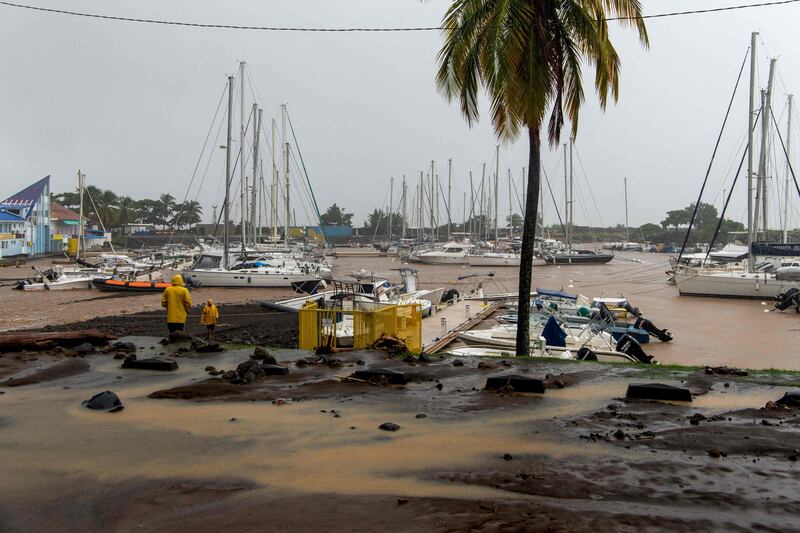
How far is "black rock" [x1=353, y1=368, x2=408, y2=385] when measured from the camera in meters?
10.6

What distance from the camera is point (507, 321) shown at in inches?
964

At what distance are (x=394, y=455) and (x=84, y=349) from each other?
8.58m

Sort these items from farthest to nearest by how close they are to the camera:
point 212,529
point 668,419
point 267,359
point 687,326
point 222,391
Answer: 1. point 687,326
2. point 267,359
3. point 222,391
4. point 668,419
5. point 212,529

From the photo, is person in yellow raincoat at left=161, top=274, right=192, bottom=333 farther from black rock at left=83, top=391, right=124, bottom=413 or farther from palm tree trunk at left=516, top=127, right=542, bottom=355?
palm tree trunk at left=516, top=127, right=542, bottom=355

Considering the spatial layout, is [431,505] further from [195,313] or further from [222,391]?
[195,313]

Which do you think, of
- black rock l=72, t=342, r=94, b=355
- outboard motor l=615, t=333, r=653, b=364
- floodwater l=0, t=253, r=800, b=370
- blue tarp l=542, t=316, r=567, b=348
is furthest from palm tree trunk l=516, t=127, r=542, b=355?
floodwater l=0, t=253, r=800, b=370

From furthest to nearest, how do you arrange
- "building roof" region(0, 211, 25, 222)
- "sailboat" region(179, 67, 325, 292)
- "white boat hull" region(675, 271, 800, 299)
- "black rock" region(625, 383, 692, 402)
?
1. "building roof" region(0, 211, 25, 222)
2. "sailboat" region(179, 67, 325, 292)
3. "white boat hull" region(675, 271, 800, 299)
4. "black rock" region(625, 383, 692, 402)

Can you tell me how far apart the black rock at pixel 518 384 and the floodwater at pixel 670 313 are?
11791mm

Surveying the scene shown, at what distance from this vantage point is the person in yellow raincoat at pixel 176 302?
14.5 metres

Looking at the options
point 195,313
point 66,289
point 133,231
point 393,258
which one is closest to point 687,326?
point 195,313

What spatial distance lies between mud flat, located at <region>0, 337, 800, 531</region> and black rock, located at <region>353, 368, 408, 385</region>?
0.18 m

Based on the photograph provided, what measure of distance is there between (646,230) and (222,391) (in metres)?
176

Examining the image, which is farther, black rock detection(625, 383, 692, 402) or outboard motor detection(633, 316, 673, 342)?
outboard motor detection(633, 316, 673, 342)

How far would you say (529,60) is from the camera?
12594mm
